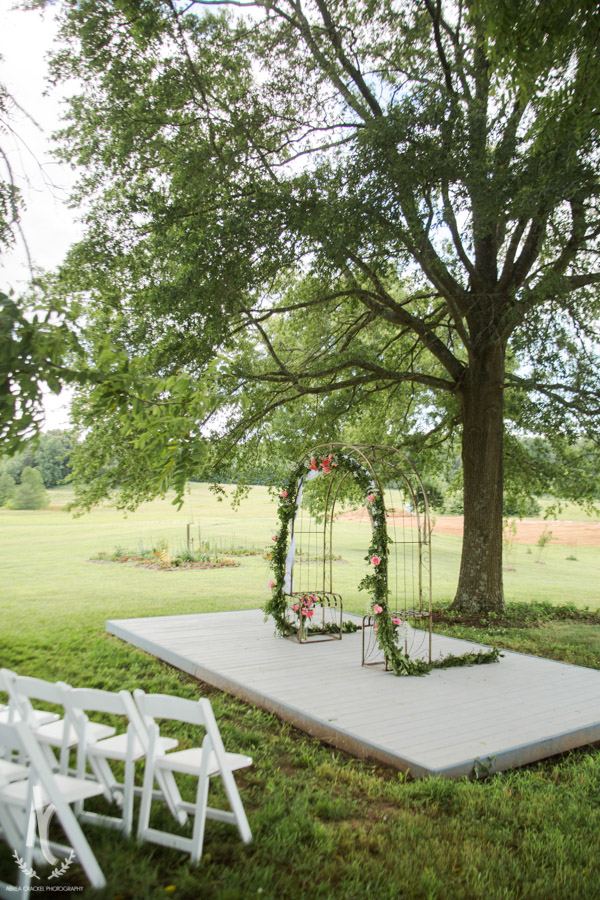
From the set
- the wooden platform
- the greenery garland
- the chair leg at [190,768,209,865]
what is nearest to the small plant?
the wooden platform

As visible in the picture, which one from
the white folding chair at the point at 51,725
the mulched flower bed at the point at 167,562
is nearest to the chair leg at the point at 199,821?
the white folding chair at the point at 51,725

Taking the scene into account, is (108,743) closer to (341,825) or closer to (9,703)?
(9,703)

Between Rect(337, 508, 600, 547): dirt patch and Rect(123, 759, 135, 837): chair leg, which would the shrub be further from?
Rect(123, 759, 135, 837): chair leg

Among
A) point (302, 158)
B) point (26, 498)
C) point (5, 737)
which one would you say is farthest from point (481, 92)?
point (26, 498)

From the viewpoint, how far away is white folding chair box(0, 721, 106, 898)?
8.81ft

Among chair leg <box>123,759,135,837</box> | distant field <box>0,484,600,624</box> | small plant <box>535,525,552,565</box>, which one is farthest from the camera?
small plant <box>535,525,552,565</box>

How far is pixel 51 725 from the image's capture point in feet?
13.3

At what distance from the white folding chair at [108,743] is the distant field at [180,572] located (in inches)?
345

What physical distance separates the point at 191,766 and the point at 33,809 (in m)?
0.78

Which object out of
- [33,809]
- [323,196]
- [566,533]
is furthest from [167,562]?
[566,533]

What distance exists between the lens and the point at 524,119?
9242 mm

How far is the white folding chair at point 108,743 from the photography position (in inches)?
130

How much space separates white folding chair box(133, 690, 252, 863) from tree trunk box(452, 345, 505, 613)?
346 inches

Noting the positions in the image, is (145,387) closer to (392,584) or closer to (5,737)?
(5,737)
